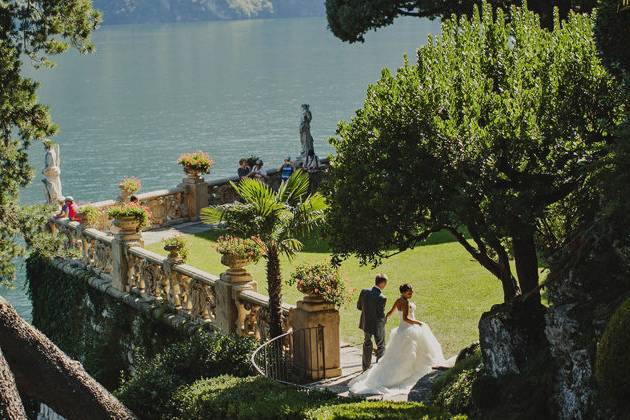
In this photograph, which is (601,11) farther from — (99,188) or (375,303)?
(99,188)

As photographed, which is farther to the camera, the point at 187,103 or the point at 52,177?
the point at 187,103

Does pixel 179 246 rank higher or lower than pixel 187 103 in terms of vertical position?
higher

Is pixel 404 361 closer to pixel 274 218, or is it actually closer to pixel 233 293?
pixel 274 218

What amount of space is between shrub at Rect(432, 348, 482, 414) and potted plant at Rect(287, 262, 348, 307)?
270 centimetres

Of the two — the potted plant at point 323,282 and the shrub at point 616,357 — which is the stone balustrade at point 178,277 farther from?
the shrub at point 616,357

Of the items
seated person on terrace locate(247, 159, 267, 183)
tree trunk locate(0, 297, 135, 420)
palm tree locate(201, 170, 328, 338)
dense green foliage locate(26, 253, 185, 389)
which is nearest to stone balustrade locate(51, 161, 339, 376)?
dense green foliage locate(26, 253, 185, 389)

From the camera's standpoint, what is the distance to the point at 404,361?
16.2m

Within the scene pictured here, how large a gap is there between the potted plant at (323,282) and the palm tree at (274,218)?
0.82 m

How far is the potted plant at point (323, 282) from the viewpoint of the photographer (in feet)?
55.2

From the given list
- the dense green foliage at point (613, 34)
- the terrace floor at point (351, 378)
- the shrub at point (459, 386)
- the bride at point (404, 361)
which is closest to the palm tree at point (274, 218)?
the terrace floor at point (351, 378)

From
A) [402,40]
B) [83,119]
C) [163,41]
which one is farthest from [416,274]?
[163,41]

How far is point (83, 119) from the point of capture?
8806 centimetres

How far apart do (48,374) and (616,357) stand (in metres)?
8.18

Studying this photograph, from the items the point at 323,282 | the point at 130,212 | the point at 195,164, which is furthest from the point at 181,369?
the point at 195,164
